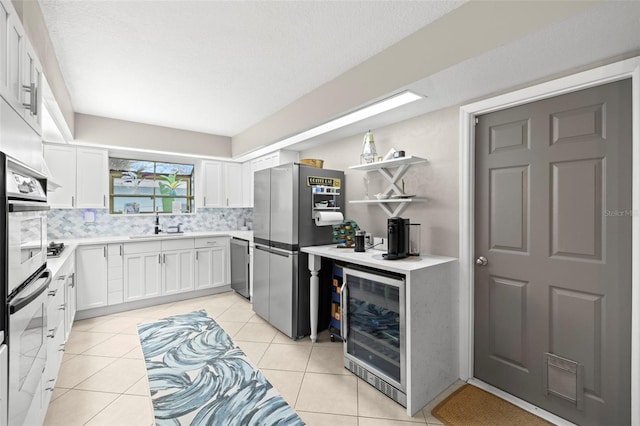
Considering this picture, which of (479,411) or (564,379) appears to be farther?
(479,411)

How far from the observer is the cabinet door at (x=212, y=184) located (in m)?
4.88

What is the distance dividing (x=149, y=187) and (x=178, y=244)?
1.11 metres

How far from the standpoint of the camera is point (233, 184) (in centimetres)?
517

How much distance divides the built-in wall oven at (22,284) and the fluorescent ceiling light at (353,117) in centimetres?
224

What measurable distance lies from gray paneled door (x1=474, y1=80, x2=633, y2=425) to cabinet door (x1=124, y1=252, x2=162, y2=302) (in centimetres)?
395

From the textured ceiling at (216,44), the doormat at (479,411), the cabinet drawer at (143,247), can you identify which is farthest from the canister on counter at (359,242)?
the cabinet drawer at (143,247)

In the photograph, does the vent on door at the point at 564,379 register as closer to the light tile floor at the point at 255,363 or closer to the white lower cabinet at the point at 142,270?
the light tile floor at the point at 255,363

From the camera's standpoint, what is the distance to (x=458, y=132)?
241 cm

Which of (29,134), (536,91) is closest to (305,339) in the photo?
(29,134)

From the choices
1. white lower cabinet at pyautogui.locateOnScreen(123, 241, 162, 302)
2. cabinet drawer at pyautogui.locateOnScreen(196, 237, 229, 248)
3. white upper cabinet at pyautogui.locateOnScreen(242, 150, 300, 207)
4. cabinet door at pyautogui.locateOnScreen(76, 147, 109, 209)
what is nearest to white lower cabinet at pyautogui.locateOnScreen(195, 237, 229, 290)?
cabinet drawer at pyautogui.locateOnScreen(196, 237, 229, 248)

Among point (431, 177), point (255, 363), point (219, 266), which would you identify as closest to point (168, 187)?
point (219, 266)

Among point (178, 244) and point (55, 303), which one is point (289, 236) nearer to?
point (55, 303)

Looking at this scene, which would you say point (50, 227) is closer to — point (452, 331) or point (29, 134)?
point (29, 134)

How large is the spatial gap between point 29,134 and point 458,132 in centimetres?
280
